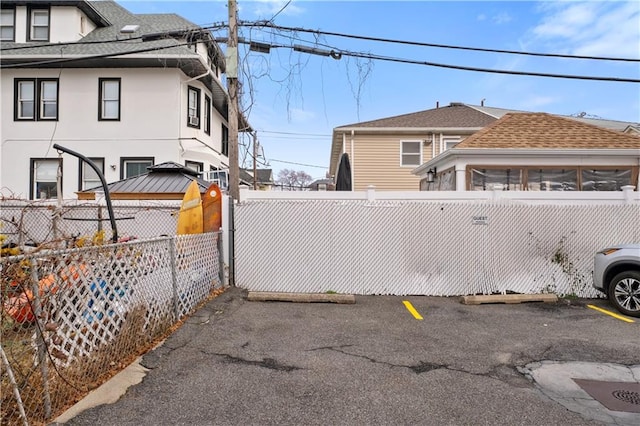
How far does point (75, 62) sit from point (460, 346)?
53.3ft

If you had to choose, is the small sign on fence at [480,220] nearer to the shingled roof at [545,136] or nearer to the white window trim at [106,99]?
the shingled roof at [545,136]

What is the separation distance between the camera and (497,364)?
4191 millimetres

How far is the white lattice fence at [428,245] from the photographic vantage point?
729cm

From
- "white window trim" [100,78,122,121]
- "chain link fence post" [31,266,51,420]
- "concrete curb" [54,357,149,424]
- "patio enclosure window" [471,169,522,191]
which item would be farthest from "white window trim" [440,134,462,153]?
"chain link fence post" [31,266,51,420]

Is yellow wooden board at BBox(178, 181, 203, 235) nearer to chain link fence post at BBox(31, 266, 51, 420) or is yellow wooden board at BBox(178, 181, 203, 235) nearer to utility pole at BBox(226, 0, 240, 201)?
utility pole at BBox(226, 0, 240, 201)

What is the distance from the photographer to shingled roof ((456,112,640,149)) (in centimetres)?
1100

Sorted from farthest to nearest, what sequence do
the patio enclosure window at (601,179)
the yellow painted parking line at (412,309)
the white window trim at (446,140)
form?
the white window trim at (446,140) < the patio enclosure window at (601,179) < the yellow painted parking line at (412,309)

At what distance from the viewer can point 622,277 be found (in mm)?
6102

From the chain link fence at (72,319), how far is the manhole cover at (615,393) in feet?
14.2

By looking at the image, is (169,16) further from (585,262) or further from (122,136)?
(585,262)

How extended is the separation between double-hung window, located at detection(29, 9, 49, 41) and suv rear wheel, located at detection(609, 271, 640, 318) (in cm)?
1921

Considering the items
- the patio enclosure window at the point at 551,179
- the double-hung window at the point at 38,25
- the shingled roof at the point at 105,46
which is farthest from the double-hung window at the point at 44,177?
the patio enclosure window at the point at 551,179

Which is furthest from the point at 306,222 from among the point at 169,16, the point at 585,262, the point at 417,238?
the point at 169,16

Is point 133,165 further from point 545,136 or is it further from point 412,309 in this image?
point 545,136
